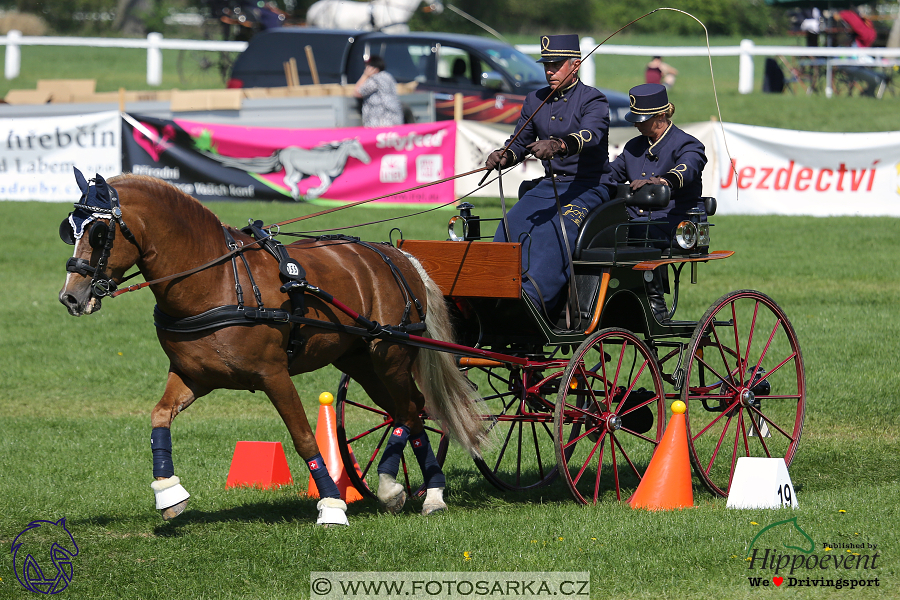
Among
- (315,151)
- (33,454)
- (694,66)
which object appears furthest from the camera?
(694,66)

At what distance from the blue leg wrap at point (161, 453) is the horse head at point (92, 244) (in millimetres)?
724

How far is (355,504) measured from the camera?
22.7 feet

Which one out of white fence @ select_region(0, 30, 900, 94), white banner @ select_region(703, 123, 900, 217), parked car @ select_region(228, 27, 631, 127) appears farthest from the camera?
white fence @ select_region(0, 30, 900, 94)

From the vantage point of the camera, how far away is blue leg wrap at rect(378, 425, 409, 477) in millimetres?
6348

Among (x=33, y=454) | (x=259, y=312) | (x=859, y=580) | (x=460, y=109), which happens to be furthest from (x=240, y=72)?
(x=859, y=580)

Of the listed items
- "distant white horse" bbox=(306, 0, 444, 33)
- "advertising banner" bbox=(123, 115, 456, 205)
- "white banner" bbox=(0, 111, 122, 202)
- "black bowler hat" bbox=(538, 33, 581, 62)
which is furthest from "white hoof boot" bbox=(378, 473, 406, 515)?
"distant white horse" bbox=(306, 0, 444, 33)

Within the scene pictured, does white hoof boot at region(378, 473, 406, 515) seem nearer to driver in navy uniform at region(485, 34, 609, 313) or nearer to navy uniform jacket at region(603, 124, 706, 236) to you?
driver in navy uniform at region(485, 34, 609, 313)

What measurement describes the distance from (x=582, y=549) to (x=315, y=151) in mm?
11905

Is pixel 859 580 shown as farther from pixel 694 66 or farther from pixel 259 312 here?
pixel 694 66

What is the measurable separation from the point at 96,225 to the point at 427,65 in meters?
14.5

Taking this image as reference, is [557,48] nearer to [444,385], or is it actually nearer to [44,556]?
[444,385]

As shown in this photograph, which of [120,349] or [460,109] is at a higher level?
[460,109]

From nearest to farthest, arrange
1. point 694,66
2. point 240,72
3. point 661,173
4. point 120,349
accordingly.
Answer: point 661,173 < point 120,349 < point 240,72 < point 694,66

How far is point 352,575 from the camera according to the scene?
5.10 meters
